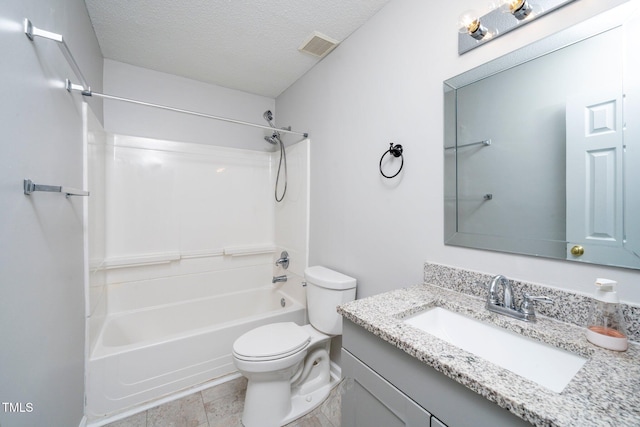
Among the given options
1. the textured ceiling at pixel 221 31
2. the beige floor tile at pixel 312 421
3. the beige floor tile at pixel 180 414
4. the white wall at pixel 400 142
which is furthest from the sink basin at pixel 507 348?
the textured ceiling at pixel 221 31

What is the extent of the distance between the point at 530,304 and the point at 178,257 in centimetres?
246

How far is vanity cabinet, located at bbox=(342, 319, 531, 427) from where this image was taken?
0.60m

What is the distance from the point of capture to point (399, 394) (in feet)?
2.55

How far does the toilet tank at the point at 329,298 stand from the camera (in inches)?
64.5

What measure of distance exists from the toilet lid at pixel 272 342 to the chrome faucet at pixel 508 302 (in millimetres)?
1019

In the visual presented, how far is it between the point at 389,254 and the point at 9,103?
5.35 feet

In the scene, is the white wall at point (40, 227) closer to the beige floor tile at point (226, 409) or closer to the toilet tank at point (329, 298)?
the beige floor tile at point (226, 409)

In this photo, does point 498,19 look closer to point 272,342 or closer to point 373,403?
point 373,403

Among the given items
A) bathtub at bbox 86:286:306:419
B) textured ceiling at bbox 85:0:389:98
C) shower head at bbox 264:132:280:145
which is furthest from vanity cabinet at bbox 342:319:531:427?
shower head at bbox 264:132:280:145

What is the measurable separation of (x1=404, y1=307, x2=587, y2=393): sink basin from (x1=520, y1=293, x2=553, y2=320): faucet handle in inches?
3.5

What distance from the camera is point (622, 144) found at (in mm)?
762

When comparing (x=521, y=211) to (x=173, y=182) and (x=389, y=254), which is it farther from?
(x=173, y=182)

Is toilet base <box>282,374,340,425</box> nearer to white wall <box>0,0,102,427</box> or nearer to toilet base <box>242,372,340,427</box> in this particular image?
toilet base <box>242,372,340,427</box>

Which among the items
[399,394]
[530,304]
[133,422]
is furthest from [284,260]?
[530,304]
